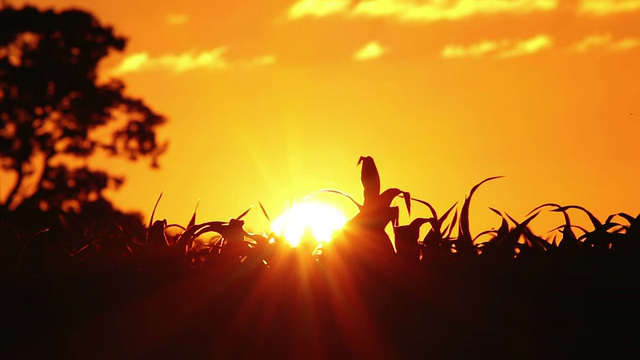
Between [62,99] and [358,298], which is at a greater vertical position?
[62,99]

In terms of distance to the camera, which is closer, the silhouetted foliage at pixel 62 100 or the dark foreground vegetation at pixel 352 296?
the dark foreground vegetation at pixel 352 296

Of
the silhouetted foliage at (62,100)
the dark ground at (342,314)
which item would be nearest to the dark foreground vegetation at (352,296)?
the dark ground at (342,314)

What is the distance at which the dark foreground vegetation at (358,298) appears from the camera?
139 centimetres

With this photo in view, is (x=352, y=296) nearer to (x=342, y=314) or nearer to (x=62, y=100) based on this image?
(x=342, y=314)

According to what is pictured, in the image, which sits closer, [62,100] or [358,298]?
[358,298]

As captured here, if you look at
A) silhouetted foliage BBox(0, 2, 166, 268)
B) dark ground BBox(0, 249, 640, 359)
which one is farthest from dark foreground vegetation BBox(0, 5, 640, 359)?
silhouetted foliage BBox(0, 2, 166, 268)

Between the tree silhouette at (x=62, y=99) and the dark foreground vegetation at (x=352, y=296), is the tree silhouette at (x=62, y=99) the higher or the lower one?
the higher one

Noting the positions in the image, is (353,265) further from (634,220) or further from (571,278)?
(634,220)

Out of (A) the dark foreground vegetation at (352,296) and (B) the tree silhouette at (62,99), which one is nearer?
(A) the dark foreground vegetation at (352,296)

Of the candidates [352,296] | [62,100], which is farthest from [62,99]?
[352,296]

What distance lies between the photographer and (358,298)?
150cm

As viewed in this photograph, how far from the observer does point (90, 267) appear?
75.2 inches

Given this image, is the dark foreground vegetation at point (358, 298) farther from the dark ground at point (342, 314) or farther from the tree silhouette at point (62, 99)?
the tree silhouette at point (62, 99)

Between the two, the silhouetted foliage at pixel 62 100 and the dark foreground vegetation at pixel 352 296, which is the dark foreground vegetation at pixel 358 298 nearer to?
the dark foreground vegetation at pixel 352 296
